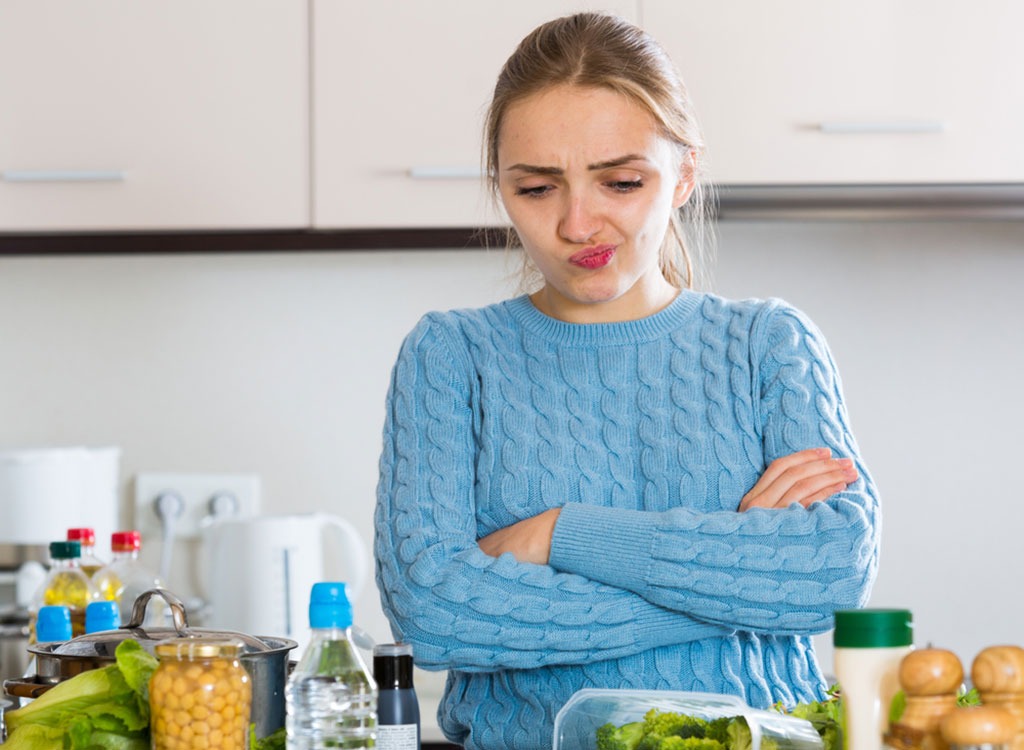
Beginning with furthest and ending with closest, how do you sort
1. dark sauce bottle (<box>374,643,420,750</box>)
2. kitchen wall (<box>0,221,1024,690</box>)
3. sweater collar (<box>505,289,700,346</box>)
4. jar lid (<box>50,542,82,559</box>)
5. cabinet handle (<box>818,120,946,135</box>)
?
kitchen wall (<box>0,221,1024,690</box>)
cabinet handle (<box>818,120,946,135</box>)
jar lid (<box>50,542,82,559</box>)
sweater collar (<box>505,289,700,346</box>)
dark sauce bottle (<box>374,643,420,750</box>)

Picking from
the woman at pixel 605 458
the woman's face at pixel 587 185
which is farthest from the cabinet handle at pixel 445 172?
the woman's face at pixel 587 185

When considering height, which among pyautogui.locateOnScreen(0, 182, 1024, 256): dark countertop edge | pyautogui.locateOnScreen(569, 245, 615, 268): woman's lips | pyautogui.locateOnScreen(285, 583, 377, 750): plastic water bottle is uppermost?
pyautogui.locateOnScreen(0, 182, 1024, 256): dark countertop edge

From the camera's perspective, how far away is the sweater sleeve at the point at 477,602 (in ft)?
4.02

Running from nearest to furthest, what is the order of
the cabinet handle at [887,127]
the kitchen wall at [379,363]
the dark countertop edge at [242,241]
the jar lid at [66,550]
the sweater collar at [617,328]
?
the sweater collar at [617,328]
the jar lid at [66,550]
the cabinet handle at [887,127]
the dark countertop edge at [242,241]
the kitchen wall at [379,363]

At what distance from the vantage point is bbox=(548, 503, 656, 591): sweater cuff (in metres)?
1.23

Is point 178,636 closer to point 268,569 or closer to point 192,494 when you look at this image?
point 268,569

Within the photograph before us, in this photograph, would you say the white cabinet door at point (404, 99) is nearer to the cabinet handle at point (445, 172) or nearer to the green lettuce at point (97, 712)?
the cabinet handle at point (445, 172)

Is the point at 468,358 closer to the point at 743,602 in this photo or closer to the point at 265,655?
the point at 743,602

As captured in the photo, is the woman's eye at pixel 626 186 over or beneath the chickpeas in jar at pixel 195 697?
over

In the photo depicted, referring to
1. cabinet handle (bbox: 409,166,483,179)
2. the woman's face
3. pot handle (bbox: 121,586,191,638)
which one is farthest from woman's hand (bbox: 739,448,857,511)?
cabinet handle (bbox: 409,166,483,179)

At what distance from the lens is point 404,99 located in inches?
86.2

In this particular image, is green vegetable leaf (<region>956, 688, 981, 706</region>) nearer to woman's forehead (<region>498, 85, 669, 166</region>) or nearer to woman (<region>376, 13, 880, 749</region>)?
woman (<region>376, 13, 880, 749</region>)

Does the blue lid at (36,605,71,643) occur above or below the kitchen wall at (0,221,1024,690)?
below

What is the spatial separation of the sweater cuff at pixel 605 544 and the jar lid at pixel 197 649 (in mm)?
470
